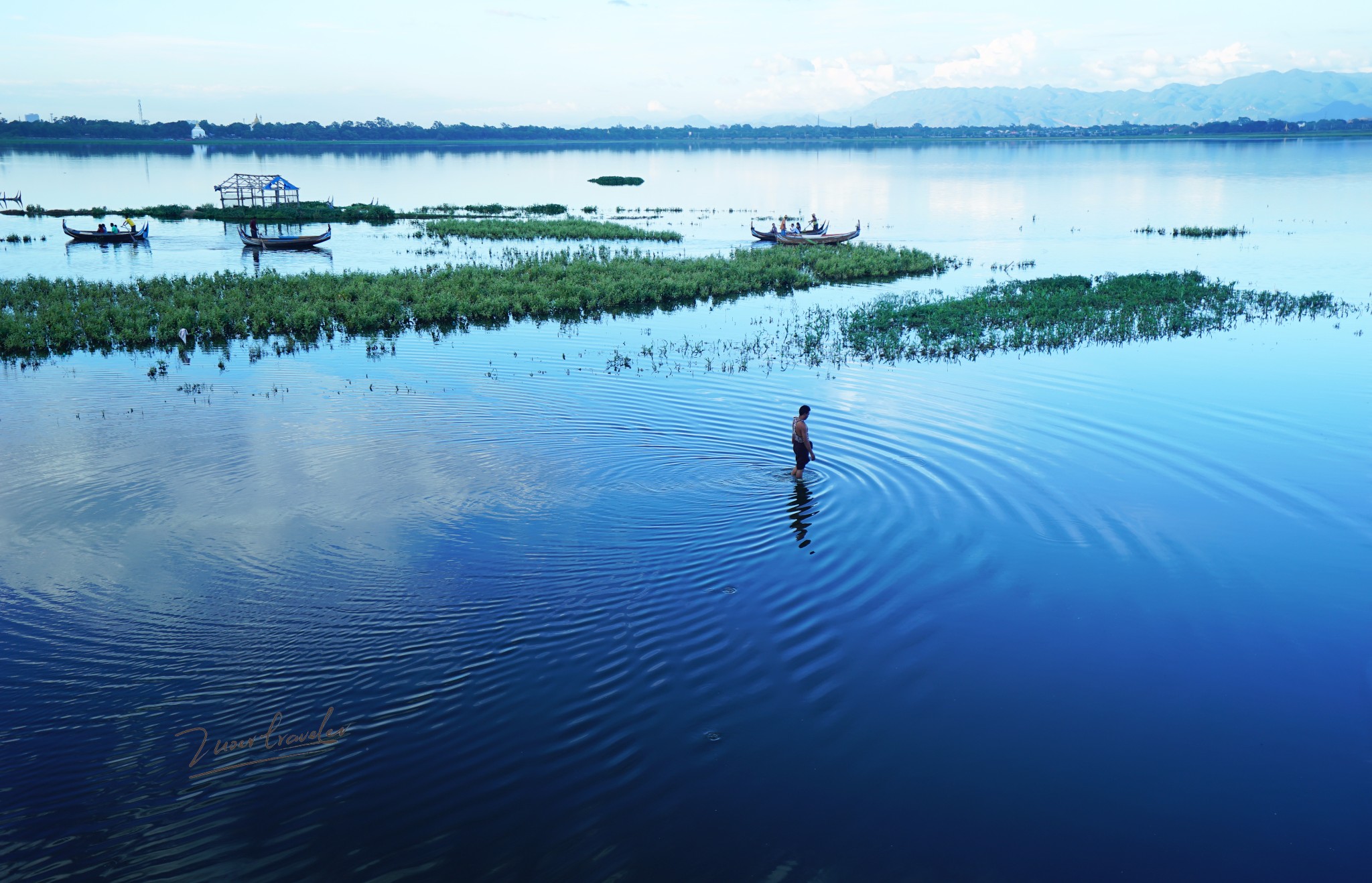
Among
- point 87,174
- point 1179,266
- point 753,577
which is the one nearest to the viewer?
point 753,577

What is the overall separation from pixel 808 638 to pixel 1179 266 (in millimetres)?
46322

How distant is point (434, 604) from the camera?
12727 millimetres

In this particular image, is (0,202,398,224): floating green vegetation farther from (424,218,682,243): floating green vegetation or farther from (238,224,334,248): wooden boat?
(238,224,334,248): wooden boat

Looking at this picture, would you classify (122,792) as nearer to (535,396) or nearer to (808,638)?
(808,638)

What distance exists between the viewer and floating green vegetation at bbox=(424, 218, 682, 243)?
2463 inches

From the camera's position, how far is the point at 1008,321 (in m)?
34.7

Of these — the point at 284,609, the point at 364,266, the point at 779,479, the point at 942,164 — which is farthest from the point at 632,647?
the point at 942,164

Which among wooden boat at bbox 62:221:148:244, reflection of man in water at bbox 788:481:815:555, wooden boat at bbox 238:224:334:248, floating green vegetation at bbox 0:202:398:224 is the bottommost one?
reflection of man in water at bbox 788:481:815:555

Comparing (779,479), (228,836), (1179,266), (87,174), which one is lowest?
(228,836)

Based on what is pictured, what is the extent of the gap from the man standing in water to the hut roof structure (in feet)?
237

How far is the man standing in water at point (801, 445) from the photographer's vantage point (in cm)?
1744
